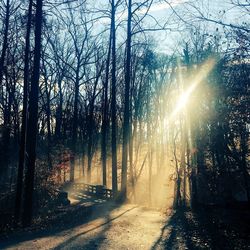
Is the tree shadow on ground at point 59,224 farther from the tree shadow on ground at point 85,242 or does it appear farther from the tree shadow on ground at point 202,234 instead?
the tree shadow on ground at point 202,234

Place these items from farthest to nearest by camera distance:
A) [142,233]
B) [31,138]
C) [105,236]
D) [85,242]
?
1. [31,138]
2. [142,233]
3. [105,236]
4. [85,242]

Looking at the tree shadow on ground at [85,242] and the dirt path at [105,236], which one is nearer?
the tree shadow on ground at [85,242]

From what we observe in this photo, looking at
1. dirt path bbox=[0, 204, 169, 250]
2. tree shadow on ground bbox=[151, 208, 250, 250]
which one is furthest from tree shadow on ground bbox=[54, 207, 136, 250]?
tree shadow on ground bbox=[151, 208, 250, 250]

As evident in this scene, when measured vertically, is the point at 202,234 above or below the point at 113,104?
below

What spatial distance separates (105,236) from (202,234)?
314 centimetres

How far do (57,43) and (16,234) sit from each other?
1021 inches

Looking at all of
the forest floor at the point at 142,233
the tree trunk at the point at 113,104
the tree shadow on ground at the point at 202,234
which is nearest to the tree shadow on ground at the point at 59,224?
the forest floor at the point at 142,233

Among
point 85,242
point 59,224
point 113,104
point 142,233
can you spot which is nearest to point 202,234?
point 142,233

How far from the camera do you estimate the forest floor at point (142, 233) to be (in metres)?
10.4

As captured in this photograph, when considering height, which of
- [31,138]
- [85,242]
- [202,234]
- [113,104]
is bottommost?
[85,242]

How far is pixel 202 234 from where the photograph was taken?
37.4ft

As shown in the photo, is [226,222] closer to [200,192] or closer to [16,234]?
[16,234]

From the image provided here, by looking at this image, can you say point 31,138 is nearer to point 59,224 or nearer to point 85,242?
point 59,224

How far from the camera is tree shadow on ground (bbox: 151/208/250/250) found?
1006 cm
